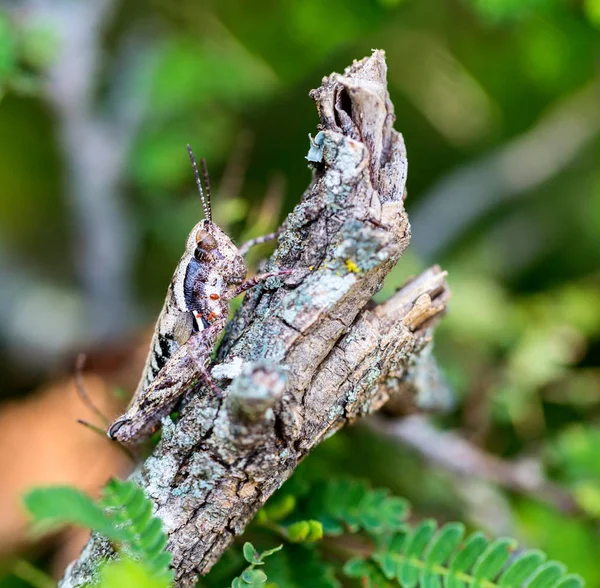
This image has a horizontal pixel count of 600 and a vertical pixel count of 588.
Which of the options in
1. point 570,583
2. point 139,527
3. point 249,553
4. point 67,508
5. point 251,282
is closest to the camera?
point 67,508

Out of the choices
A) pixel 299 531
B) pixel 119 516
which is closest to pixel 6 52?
pixel 119 516

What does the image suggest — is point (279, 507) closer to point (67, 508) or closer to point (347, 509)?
point (347, 509)

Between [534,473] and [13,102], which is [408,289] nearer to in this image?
[534,473]

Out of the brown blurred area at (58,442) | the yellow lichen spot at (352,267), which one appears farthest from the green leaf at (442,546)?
the brown blurred area at (58,442)

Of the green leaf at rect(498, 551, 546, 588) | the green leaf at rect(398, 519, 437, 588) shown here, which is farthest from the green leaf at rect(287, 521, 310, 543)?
the green leaf at rect(498, 551, 546, 588)

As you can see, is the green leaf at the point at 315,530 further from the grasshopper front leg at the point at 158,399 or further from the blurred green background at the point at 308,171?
the blurred green background at the point at 308,171

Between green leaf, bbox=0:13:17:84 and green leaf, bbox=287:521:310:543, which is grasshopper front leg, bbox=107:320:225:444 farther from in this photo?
green leaf, bbox=0:13:17:84
